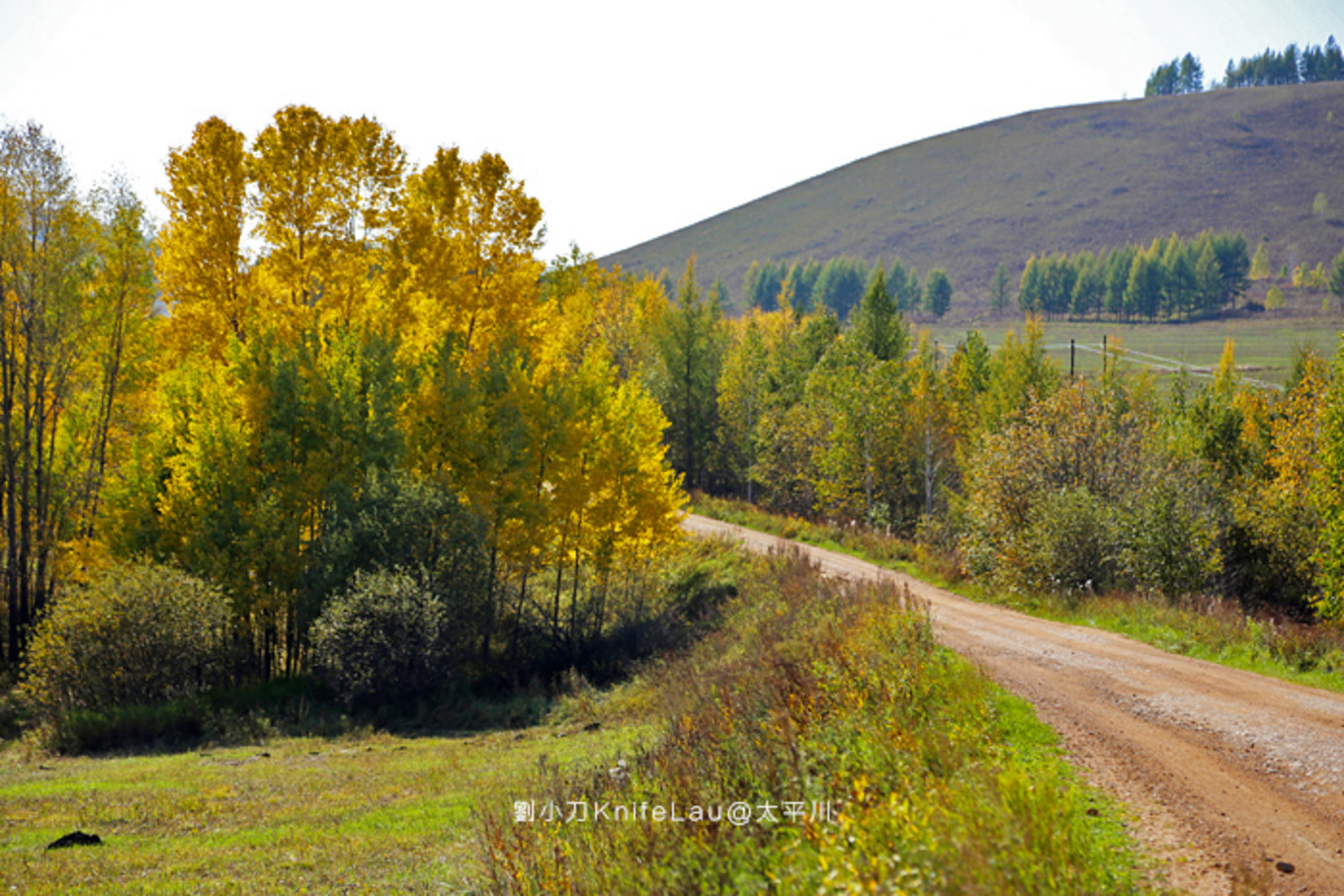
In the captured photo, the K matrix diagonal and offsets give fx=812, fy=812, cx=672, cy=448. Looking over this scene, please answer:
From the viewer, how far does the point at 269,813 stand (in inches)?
475

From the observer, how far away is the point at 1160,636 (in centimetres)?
1585

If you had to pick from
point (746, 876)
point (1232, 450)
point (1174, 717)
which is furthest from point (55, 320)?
point (1232, 450)

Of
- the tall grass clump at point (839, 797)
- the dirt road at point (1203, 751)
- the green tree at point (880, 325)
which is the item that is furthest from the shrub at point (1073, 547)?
the green tree at point (880, 325)

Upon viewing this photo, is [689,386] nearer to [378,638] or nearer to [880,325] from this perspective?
[880,325]

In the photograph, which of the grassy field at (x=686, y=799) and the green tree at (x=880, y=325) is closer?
the grassy field at (x=686, y=799)

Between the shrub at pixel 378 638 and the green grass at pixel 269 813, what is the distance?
325 centimetres

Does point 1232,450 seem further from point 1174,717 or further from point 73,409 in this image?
point 73,409

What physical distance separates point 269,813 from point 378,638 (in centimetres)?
898

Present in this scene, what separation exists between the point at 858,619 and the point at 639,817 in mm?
7918

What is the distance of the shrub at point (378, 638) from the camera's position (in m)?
20.9

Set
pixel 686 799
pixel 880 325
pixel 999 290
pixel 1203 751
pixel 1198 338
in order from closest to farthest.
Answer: pixel 686 799 → pixel 1203 751 → pixel 880 325 → pixel 1198 338 → pixel 999 290

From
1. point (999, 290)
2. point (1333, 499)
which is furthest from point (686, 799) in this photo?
point (999, 290)

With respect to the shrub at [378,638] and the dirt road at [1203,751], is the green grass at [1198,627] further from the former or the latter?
the shrub at [378,638]

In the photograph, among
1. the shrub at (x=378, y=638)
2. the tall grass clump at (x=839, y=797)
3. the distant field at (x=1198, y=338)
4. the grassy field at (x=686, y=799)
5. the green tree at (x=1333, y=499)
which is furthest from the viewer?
the distant field at (x=1198, y=338)
